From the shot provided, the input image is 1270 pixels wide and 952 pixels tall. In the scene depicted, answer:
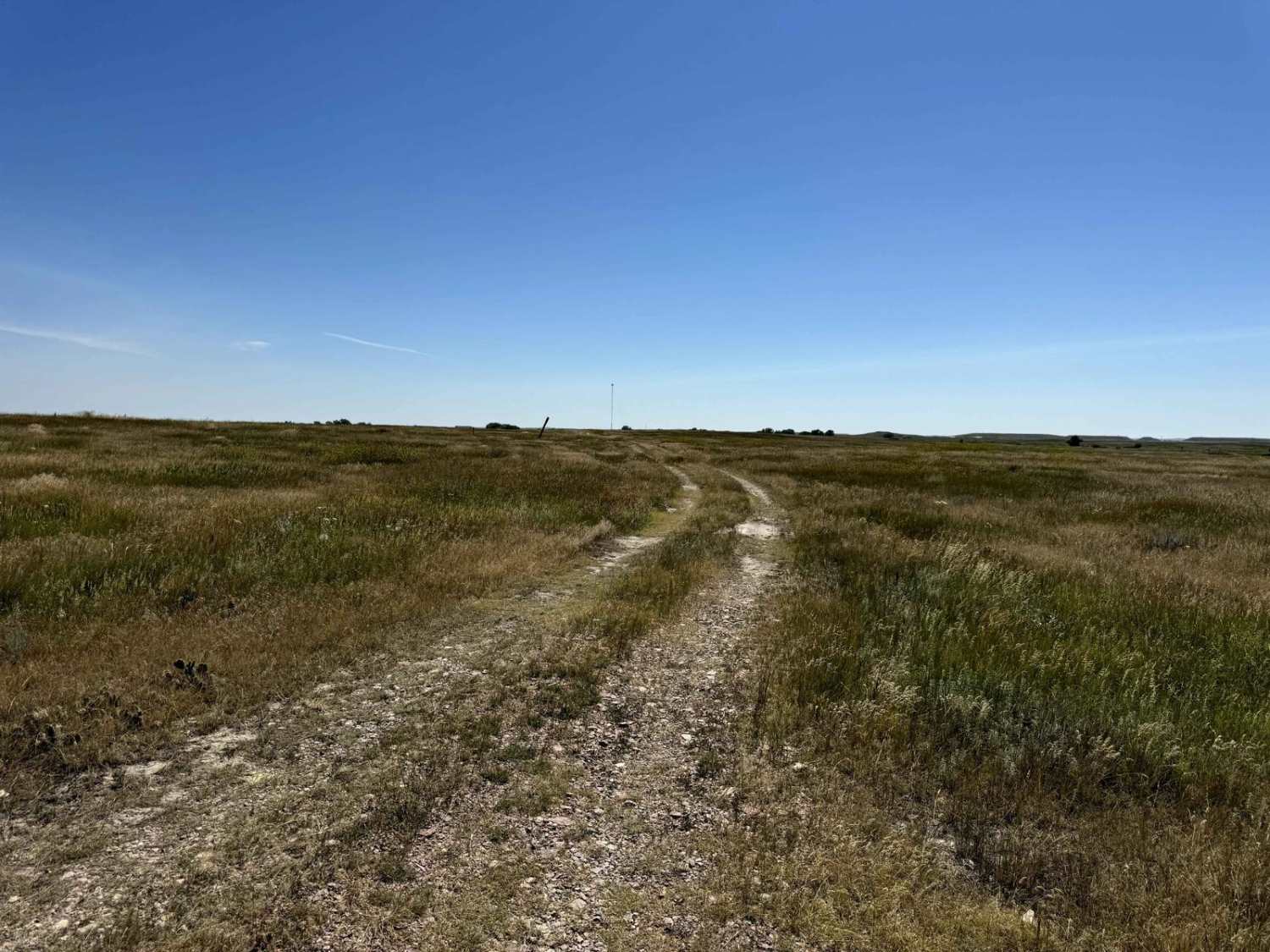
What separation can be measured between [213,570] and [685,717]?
8898 mm

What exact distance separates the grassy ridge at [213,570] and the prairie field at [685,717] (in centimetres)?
6

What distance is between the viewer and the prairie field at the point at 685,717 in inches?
156

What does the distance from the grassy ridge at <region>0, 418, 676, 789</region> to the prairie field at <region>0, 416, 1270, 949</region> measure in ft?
0.21

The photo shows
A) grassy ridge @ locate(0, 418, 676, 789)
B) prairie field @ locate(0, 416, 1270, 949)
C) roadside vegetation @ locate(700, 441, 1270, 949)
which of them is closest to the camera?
prairie field @ locate(0, 416, 1270, 949)

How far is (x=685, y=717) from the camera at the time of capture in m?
6.69

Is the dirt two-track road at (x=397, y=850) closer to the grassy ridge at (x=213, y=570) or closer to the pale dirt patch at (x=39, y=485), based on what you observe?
the grassy ridge at (x=213, y=570)

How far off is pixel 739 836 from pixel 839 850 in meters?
0.74

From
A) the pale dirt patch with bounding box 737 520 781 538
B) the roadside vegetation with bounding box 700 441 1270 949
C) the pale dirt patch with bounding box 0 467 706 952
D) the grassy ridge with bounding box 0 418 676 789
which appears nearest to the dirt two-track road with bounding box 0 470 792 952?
the pale dirt patch with bounding box 0 467 706 952

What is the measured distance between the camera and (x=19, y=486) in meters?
16.1

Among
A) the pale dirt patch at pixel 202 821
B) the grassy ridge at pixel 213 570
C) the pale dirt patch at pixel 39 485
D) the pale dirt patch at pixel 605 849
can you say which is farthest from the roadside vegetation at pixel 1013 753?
the pale dirt patch at pixel 39 485

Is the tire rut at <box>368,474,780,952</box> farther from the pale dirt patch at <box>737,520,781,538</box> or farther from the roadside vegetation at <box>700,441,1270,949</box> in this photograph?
the pale dirt patch at <box>737,520,781,538</box>

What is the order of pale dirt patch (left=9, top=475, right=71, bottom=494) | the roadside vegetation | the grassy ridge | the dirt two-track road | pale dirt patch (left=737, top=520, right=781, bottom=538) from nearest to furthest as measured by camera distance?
the dirt two-track road
the roadside vegetation
the grassy ridge
pale dirt patch (left=9, top=475, right=71, bottom=494)
pale dirt patch (left=737, top=520, right=781, bottom=538)

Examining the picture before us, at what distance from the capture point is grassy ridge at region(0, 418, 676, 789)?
6.22 metres

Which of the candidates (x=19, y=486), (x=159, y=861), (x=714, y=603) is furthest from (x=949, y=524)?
(x=19, y=486)
